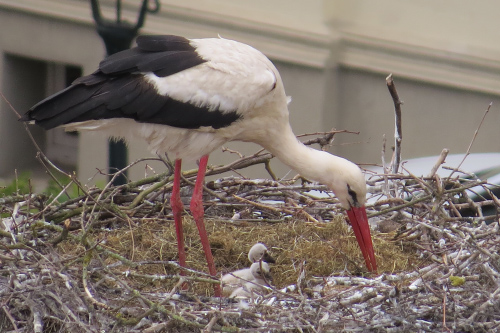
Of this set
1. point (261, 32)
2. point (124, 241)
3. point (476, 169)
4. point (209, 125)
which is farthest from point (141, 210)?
point (261, 32)

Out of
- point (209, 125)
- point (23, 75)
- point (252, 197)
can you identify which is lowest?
point (23, 75)

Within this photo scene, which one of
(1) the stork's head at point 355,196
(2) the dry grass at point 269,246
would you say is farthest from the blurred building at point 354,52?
(1) the stork's head at point 355,196

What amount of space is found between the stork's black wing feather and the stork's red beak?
2.78ft

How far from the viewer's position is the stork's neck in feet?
16.3

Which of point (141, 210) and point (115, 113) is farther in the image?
point (141, 210)

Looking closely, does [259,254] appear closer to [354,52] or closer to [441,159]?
[441,159]

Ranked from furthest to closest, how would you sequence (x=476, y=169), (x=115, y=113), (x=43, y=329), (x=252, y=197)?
(x=476, y=169) → (x=252, y=197) → (x=115, y=113) → (x=43, y=329)

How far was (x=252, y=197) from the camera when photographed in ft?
18.8

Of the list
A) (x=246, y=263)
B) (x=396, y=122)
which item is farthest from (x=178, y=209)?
(x=396, y=122)

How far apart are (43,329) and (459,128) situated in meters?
5.68

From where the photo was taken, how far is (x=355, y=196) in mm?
4941

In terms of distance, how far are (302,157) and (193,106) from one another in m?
0.66

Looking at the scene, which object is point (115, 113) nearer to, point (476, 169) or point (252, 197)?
point (252, 197)

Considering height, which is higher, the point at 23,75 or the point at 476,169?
the point at 476,169
